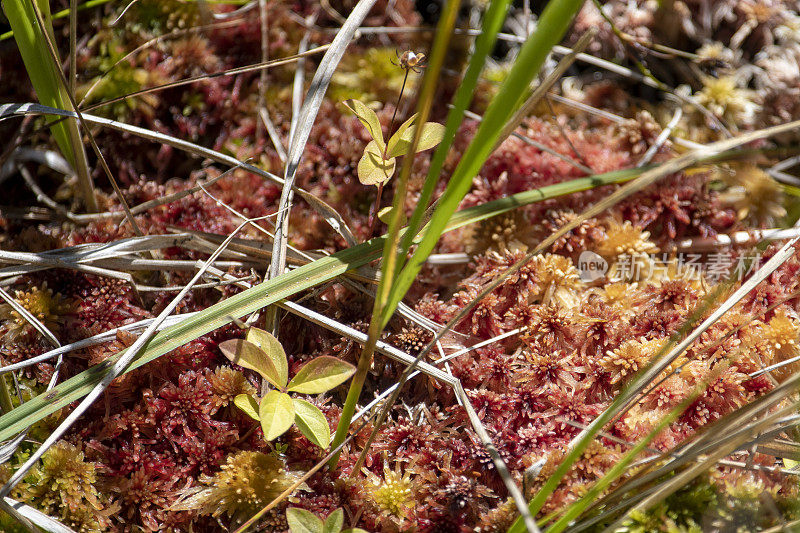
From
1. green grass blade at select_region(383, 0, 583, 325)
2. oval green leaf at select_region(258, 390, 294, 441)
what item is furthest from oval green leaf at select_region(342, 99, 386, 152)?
oval green leaf at select_region(258, 390, 294, 441)

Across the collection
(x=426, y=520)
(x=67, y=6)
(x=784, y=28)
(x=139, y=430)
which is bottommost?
(x=426, y=520)

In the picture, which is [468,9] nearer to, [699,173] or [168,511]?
[699,173]

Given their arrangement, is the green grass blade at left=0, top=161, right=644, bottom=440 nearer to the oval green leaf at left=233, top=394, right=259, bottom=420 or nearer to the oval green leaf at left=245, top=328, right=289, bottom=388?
the oval green leaf at left=245, top=328, right=289, bottom=388

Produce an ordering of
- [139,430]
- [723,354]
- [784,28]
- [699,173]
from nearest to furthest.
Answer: [139,430]
[723,354]
[699,173]
[784,28]

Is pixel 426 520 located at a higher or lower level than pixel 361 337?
lower

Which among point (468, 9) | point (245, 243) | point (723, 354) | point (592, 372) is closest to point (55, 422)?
point (245, 243)

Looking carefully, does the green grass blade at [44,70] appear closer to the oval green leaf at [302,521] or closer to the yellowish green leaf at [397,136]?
the yellowish green leaf at [397,136]

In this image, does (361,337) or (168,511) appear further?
(361,337)

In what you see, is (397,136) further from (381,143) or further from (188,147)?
(188,147)
